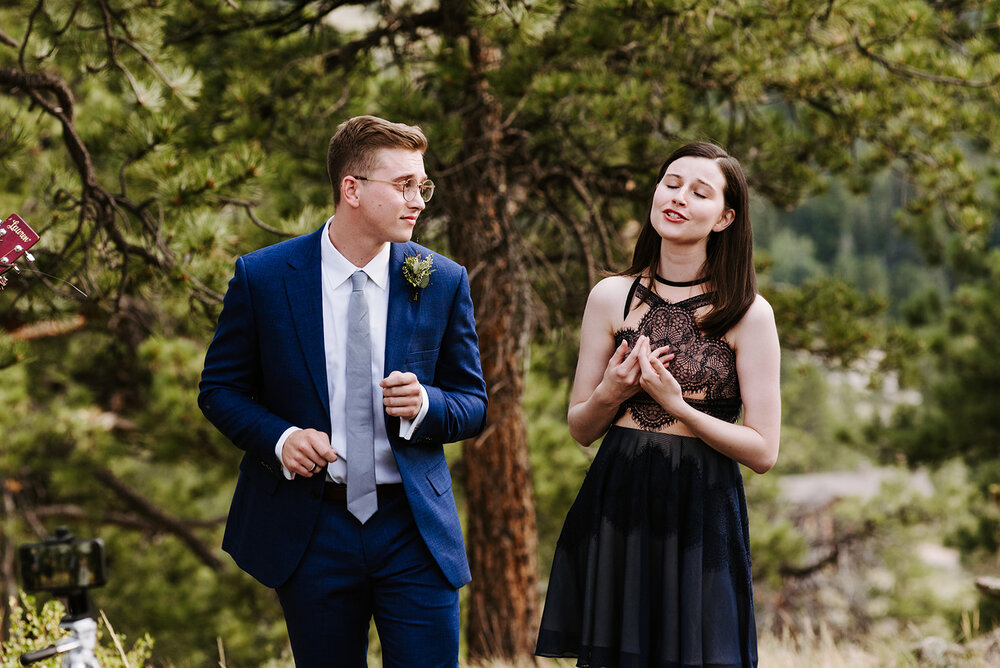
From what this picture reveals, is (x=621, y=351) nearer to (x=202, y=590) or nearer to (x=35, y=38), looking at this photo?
(x=35, y=38)

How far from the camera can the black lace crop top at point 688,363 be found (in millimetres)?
2400

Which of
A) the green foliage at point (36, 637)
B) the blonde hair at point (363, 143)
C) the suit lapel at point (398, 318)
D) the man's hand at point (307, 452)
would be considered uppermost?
the blonde hair at point (363, 143)

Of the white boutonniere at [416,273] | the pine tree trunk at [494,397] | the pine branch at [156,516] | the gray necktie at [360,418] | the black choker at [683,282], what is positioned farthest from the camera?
the pine branch at [156,516]

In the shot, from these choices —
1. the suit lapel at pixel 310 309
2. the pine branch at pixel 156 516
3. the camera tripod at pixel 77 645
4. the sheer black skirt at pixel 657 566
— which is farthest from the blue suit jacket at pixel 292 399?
the pine branch at pixel 156 516

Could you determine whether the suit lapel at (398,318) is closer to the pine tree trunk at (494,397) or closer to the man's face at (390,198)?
the man's face at (390,198)

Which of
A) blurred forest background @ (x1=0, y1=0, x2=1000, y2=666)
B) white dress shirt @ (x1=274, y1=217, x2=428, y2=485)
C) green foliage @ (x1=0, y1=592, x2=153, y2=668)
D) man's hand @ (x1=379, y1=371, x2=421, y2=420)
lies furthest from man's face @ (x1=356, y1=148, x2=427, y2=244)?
green foliage @ (x1=0, y1=592, x2=153, y2=668)

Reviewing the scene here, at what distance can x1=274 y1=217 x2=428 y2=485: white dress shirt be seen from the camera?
2283mm

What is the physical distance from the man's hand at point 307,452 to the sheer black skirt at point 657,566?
74cm

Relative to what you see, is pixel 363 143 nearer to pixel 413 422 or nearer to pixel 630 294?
pixel 413 422

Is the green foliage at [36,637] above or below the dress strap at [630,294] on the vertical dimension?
below

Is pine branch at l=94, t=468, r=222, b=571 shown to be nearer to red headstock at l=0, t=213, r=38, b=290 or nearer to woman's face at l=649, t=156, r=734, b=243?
red headstock at l=0, t=213, r=38, b=290

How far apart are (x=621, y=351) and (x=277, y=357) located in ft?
2.80

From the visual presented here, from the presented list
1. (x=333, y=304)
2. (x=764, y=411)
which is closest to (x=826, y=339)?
(x=764, y=411)

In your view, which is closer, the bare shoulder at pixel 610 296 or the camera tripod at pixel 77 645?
the bare shoulder at pixel 610 296
